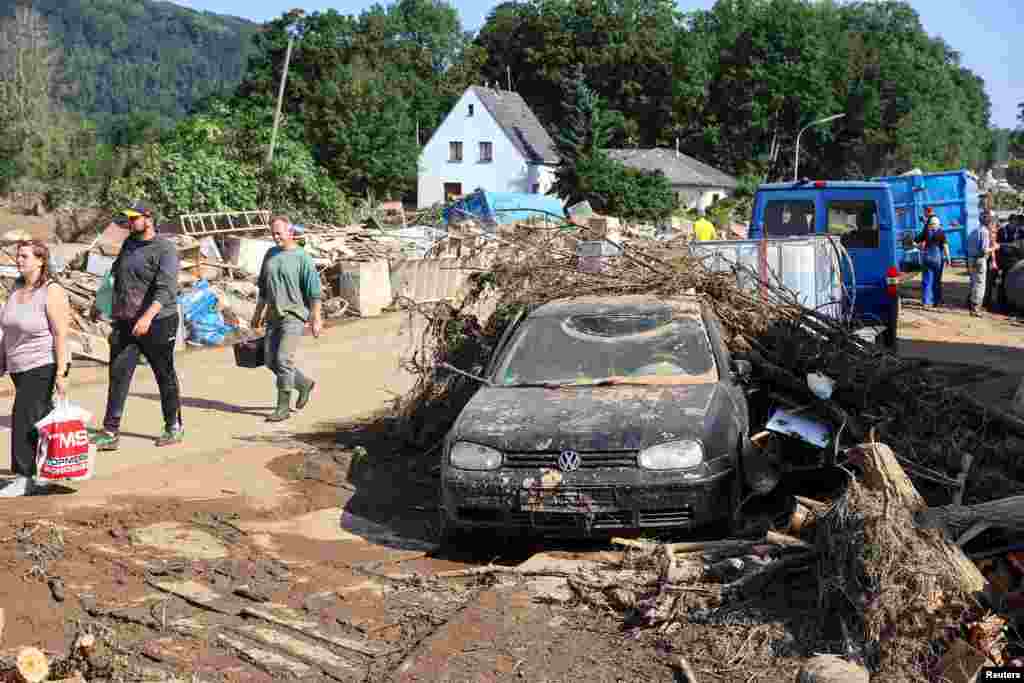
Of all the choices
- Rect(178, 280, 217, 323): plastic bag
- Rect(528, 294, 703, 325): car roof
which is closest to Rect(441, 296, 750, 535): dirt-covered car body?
Rect(528, 294, 703, 325): car roof

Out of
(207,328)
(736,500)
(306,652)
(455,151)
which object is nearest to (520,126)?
(455,151)

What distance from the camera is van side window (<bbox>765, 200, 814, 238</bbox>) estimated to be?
1583 centimetres

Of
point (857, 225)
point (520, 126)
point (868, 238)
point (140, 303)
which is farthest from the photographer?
point (520, 126)

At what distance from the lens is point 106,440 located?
9766 millimetres

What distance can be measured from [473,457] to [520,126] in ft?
213

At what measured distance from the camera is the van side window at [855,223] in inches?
607

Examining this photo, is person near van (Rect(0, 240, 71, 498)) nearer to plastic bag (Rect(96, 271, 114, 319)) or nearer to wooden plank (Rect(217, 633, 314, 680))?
plastic bag (Rect(96, 271, 114, 319))

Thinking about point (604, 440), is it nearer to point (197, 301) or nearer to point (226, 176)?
point (197, 301)

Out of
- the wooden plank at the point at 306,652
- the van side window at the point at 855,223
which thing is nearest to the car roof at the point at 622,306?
the wooden plank at the point at 306,652

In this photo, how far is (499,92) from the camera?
237 ft

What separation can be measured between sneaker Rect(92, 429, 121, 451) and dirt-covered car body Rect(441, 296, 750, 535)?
364cm

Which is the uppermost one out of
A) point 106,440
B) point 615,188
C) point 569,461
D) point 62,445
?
point 569,461

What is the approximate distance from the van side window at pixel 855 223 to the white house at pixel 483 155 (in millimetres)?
53132

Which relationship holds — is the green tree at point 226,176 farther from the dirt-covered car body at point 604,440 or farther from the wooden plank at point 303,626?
the wooden plank at point 303,626
